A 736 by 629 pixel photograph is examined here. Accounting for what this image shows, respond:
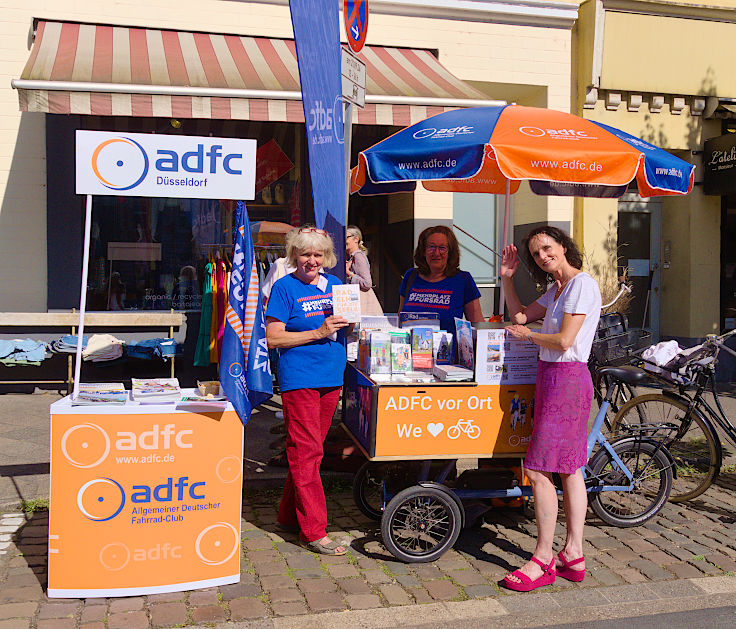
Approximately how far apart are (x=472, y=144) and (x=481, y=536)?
2.39m

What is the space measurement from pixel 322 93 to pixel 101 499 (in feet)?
9.07

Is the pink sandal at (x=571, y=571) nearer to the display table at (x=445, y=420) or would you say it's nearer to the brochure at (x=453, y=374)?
the display table at (x=445, y=420)

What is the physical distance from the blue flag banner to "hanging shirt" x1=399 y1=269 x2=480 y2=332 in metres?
0.63

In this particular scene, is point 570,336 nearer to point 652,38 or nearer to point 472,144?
point 472,144

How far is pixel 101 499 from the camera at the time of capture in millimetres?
3760

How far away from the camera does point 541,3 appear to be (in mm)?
10031

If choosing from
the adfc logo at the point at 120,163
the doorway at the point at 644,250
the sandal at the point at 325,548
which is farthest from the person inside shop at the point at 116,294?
the doorway at the point at 644,250

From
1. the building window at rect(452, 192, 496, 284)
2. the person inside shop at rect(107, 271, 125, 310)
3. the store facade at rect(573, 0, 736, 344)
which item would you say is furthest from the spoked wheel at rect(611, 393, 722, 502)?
the person inside shop at rect(107, 271, 125, 310)

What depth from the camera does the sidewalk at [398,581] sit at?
369cm

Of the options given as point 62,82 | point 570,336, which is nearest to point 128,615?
point 570,336

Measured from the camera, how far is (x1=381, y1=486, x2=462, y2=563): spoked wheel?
168 inches

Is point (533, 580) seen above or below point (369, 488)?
below

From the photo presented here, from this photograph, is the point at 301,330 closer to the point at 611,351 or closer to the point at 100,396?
the point at 100,396

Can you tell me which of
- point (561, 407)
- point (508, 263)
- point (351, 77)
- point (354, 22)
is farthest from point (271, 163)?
point (561, 407)
